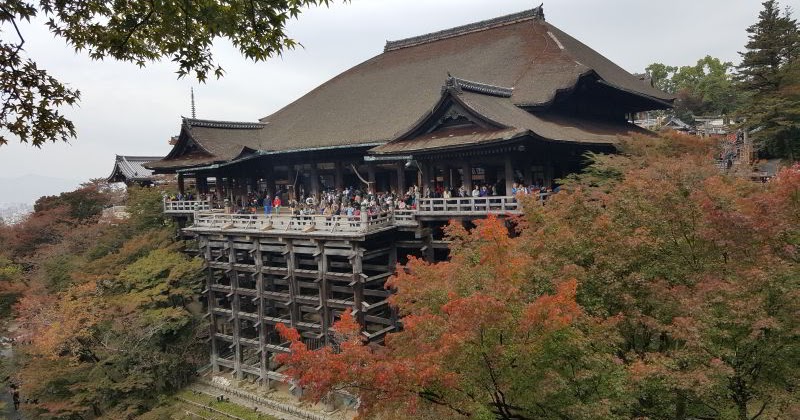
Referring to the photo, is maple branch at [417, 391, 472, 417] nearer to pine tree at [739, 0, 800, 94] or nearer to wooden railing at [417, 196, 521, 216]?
wooden railing at [417, 196, 521, 216]

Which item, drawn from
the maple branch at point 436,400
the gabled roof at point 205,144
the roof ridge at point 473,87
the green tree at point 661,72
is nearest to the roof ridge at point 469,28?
the roof ridge at point 473,87

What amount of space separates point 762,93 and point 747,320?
79.7 feet

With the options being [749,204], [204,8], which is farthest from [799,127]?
[204,8]

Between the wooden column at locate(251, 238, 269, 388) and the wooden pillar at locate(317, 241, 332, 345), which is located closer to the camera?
the wooden pillar at locate(317, 241, 332, 345)

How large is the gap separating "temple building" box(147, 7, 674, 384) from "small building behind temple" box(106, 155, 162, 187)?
424 inches

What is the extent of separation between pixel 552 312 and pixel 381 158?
11.7 meters

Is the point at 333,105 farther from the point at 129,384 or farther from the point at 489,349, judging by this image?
the point at 489,349

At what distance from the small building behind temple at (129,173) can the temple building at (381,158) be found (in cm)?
1076

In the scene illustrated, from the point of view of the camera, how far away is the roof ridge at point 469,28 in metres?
28.0

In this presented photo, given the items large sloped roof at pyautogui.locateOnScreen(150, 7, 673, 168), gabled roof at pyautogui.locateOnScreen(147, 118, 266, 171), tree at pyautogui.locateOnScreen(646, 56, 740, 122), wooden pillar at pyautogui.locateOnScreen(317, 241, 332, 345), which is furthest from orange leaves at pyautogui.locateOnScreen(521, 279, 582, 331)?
tree at pyautogui.locateOnScreen(646, 56, 740, 122)

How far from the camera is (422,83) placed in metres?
26.7

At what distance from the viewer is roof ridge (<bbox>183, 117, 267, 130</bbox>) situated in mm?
27636

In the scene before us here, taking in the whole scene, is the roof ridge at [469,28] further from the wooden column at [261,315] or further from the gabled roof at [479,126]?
the wooden column at [261,315]

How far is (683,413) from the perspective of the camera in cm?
938
